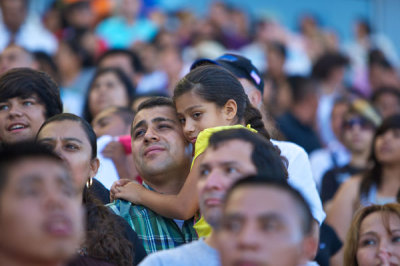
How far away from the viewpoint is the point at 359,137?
23.4 ft

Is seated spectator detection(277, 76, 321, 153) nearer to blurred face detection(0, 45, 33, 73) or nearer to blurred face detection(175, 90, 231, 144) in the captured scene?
blurred face detection(0, 45, 33, 73)

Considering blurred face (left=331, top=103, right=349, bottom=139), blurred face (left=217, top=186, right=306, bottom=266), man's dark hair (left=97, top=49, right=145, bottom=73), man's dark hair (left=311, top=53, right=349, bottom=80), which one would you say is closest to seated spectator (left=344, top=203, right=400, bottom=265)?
blurred face (left=217, top=186, right=306, bottom=266)

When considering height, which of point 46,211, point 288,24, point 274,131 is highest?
point 288,24

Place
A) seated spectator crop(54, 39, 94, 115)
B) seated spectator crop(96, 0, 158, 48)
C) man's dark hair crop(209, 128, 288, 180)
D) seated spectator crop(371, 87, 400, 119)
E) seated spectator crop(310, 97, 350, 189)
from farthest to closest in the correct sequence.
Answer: seated spectator crop(96, 0, 158, 48) < seated spectator crop(371, 87, 400, 119) < seated spectator crop(54, 39, 94, 115) < seated spectator crop(310, 97, 350, 189) < man's dark hair crop(209, 128, 288, 180)

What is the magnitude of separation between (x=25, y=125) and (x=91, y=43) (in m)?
4.92

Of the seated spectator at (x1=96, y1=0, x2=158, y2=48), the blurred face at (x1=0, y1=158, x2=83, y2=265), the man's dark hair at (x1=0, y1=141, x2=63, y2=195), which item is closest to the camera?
the blurred face at (x1=0, y1=158, x2=83, y2=265)

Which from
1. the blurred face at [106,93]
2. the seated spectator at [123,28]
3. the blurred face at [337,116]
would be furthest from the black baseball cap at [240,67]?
the seated spectator at [123,28]

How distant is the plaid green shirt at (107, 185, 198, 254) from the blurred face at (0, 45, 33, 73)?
2.90m

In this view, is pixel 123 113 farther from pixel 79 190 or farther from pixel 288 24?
pixel 288 24

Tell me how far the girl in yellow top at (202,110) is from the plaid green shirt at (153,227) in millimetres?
50

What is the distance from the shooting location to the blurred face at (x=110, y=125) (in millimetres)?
5367

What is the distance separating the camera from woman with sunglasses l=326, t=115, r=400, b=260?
5852 millimetres

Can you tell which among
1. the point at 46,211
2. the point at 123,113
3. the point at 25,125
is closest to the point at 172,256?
the point at 46,211

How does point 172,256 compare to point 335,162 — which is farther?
point 335,162
